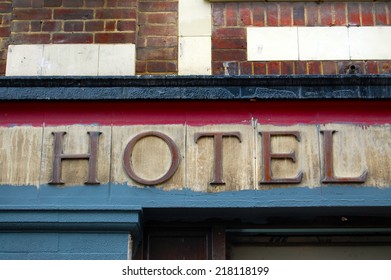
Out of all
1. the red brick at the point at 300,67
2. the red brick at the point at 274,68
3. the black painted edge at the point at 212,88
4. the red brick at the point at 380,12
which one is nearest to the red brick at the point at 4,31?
the black painted edge at the point at 212,88

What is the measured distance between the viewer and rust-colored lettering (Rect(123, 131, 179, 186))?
5945 millimetres

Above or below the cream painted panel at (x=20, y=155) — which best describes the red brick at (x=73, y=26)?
above

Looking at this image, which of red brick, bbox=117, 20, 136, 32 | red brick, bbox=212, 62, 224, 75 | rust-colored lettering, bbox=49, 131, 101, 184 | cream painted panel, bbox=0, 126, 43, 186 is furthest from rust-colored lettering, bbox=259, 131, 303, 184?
cream painted panel, bbox=0, 126, 43, 186

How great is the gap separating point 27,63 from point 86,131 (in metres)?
0.74

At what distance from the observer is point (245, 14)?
6438mm

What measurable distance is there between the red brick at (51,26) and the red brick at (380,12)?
242cm

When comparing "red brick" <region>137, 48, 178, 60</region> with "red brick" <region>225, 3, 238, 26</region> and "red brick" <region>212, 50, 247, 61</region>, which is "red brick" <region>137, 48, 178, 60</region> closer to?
"red brick" <region>212, 50, 247, 61</region>

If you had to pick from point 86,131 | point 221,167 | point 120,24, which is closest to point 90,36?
point 120,24

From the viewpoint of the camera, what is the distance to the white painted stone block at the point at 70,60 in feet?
20.6

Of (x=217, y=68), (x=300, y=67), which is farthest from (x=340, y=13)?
(x=217, y=68)

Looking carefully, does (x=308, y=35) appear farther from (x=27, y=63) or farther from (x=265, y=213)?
(x=27, y=63)

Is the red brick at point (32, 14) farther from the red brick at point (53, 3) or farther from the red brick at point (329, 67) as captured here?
the red brick at point (329, 67)
